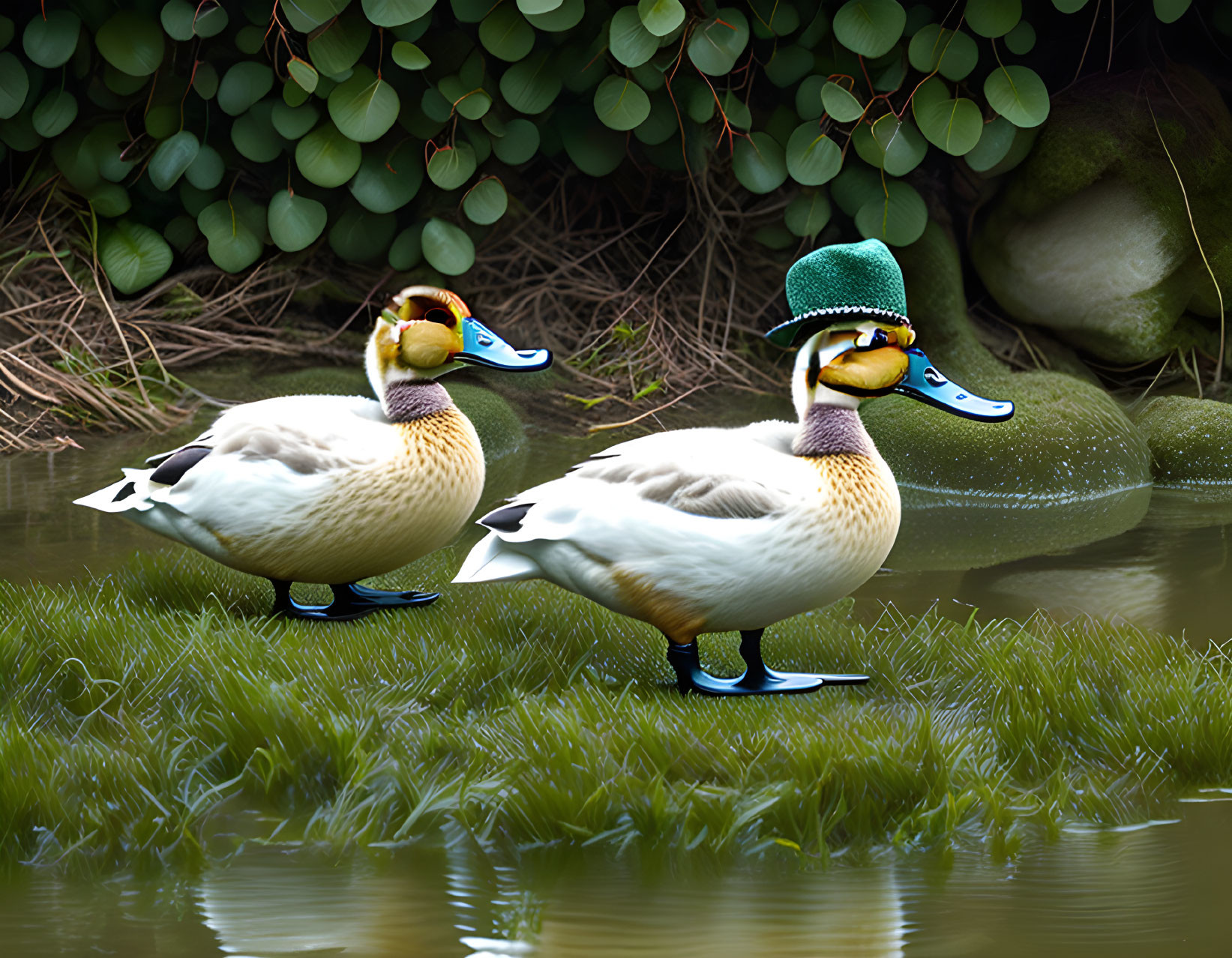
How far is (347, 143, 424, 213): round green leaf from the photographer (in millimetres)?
5453

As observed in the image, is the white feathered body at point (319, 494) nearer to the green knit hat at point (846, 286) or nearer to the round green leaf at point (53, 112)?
the green knit hat at point (846, 286)

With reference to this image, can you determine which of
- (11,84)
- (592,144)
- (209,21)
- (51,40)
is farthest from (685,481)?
(11,84)

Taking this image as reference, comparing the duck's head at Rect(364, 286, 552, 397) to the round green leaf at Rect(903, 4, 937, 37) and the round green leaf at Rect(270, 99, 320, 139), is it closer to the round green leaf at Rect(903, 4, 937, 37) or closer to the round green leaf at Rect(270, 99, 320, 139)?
the round green leaf at Rect(270, 99, 320, 139)

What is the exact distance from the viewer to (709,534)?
2.56 m

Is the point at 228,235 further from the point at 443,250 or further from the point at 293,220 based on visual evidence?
the point at 443,250

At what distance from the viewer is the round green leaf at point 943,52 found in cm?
521

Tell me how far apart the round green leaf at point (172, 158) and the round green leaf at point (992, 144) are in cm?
331

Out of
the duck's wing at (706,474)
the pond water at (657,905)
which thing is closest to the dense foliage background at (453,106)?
the duck's wing at (706,474)

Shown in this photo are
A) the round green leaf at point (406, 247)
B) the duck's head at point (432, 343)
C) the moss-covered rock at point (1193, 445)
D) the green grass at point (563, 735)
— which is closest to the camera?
the green grass at point (563, 735)

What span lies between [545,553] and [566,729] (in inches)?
16.9

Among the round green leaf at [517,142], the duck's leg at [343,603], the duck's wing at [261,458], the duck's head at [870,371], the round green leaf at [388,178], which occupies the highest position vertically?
the round green leaf at [517,142]

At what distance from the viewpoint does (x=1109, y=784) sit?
240 centimetres

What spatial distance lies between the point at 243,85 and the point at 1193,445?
4165mm

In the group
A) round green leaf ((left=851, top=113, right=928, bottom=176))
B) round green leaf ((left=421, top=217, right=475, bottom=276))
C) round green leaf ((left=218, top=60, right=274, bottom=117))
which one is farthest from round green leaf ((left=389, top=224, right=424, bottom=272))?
round green leaf ((left=851, top=113, right=928, bottom=176))
